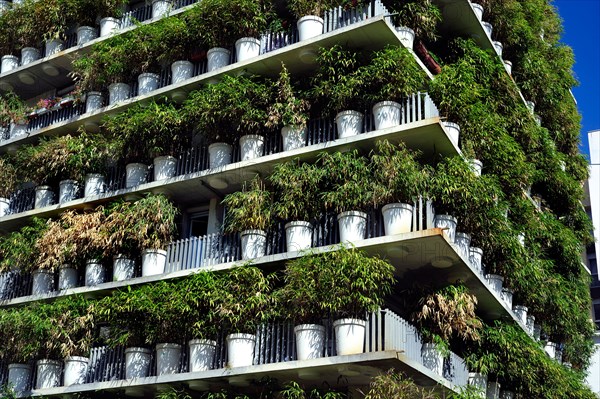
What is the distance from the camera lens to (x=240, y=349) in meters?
19.4

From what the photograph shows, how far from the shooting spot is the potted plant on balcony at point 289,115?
21.5m

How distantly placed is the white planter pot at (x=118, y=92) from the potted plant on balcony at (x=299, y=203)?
611 centimetres

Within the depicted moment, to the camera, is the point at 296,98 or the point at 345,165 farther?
the point at 296,98

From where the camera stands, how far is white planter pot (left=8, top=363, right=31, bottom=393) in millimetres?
22281

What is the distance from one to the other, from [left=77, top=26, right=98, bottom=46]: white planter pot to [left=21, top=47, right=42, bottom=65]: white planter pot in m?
1.85

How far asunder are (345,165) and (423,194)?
184 centimetres

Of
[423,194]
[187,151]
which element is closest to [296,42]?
[187,151]

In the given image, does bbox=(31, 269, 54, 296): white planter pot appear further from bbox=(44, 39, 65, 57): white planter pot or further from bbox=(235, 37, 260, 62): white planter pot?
bbox=(44, 39, 65, 57): white planter pot

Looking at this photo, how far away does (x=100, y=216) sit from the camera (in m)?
22.8

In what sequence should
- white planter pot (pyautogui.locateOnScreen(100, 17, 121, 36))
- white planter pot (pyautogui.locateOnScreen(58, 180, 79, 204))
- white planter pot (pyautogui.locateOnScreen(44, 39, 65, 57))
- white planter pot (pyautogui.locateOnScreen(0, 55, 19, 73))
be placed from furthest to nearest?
white planter pot (pyautogui.locateOnScreen(0, 55, 19, 73))
white planter pot (pyautogui.locateOnScreen(44, 39, 65, 57))
white planter pot (pyautogui.locateOnScreen(100, 17, 121, 36))
white planter pot (pyautogui.locateOnScreen(58, 180, 79, 204))

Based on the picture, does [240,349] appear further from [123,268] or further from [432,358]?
[123,268]

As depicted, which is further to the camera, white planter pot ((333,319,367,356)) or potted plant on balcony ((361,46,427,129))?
potted plant on balcony ((361,46,427,129))

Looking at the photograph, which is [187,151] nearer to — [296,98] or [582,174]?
[296,98]

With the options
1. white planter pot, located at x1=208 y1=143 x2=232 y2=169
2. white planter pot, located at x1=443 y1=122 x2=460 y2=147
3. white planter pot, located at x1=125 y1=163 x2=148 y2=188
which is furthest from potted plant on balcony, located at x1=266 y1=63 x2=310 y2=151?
white planter pot, located at x1=125 y1=163 x2=148 y2=188
